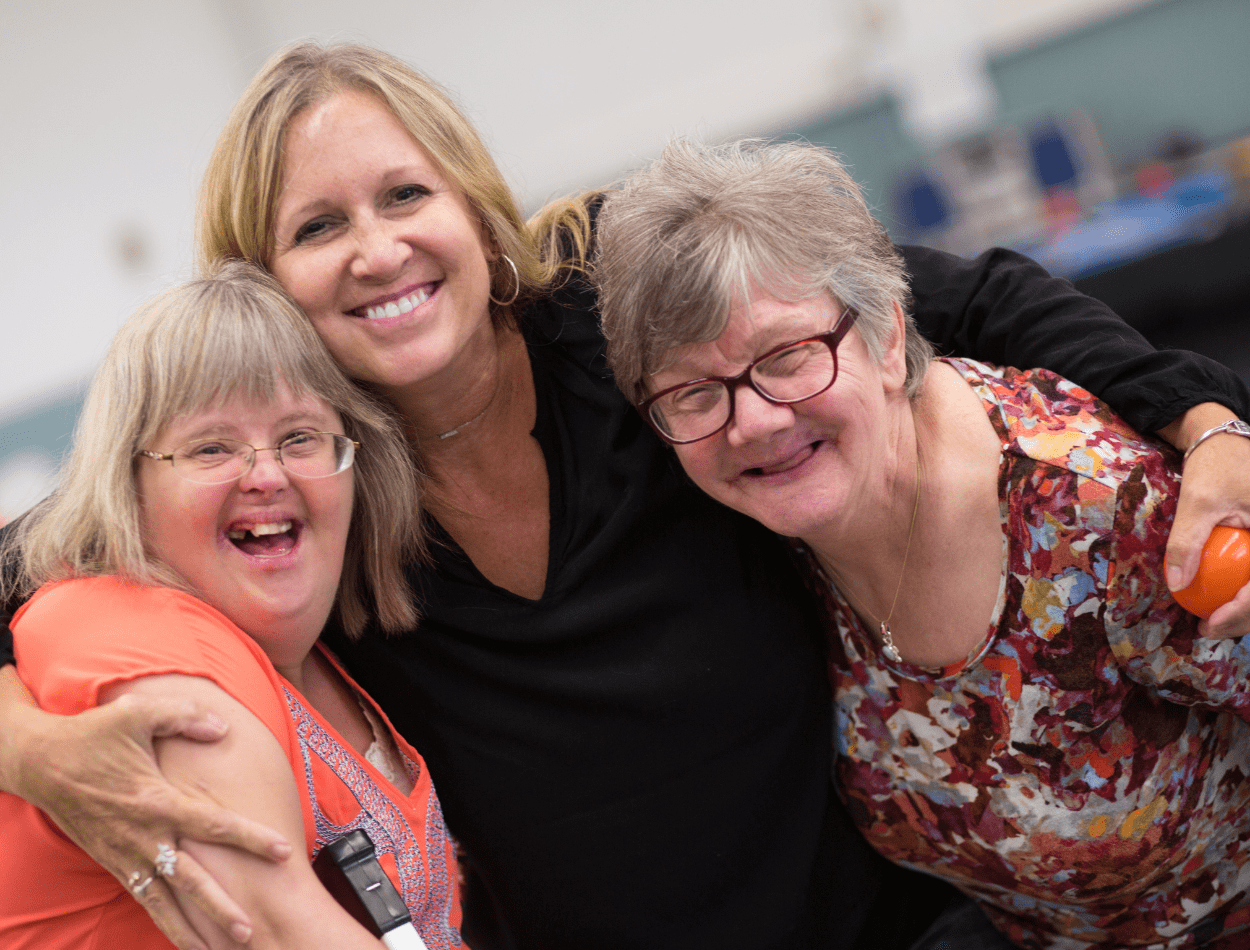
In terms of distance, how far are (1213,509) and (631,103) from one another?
4.60m

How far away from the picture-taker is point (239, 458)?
120 centimetres

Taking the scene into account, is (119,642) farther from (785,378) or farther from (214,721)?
(785,378)

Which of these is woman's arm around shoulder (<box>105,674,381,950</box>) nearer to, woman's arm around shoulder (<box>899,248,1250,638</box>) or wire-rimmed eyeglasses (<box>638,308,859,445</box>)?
wire-rimmed eyeglasses (<box>638,308,859,445</box>)

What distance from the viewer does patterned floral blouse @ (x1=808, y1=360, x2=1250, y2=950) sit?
1243mm

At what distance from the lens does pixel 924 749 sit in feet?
4.67

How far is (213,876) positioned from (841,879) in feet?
2.95

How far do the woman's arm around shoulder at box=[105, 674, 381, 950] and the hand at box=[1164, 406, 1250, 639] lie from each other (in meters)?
0.91

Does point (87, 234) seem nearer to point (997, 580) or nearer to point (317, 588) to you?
point (317, 588)

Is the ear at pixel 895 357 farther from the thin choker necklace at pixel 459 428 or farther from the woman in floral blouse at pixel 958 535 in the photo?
the thin choker necklace at pixel 459 428

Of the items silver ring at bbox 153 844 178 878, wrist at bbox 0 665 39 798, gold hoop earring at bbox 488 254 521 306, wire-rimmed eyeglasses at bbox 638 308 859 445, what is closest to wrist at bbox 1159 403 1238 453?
wire-rimmed eyeglasses at bbox 638 308 859 445

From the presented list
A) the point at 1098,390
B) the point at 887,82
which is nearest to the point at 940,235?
the point at 887,82

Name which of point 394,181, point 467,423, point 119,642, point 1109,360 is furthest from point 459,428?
point 1109,360

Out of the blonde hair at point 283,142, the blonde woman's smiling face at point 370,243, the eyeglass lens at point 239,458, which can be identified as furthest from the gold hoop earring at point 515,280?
the eyeglass lens at point 239,458

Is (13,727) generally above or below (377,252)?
below
